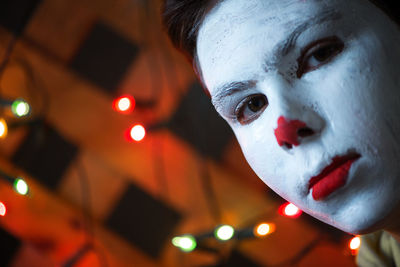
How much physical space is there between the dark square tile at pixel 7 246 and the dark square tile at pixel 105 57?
2.59ft

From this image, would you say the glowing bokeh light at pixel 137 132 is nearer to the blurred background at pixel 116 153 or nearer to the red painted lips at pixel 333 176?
the blurred background at pixel 116 153

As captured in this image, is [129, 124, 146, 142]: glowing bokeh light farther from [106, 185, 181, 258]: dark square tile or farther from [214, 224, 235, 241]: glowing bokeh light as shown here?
[214, 224, 235, 241]: glowing bokeh light

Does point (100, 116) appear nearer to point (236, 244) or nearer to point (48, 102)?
point (48, 102)

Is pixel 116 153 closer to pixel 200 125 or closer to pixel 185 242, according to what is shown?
pixel 200 125

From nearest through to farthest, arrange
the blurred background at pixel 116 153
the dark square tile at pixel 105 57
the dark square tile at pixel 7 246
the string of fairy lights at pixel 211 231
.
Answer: the string of fairy lights at pixel 211 231
the dark square tile at pixel 7 246
the blurred background at pixel 116 153
the dark square tile at pixel 105 57

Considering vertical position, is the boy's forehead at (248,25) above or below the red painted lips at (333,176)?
above

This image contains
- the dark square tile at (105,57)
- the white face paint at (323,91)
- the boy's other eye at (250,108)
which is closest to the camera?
the white face paint at (323,91)

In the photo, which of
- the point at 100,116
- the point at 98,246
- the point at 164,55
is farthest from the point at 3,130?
the point at 164,55

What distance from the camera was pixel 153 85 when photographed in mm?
2076

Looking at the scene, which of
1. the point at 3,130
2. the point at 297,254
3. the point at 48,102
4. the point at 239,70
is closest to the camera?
the point at 239,70

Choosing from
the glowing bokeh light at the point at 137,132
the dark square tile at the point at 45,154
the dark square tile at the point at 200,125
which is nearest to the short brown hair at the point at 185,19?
the glowing bokeh light at the point at 137,132

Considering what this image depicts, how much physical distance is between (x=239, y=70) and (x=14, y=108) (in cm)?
118

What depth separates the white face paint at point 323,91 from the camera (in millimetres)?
675

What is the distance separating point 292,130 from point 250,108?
0.45ft
